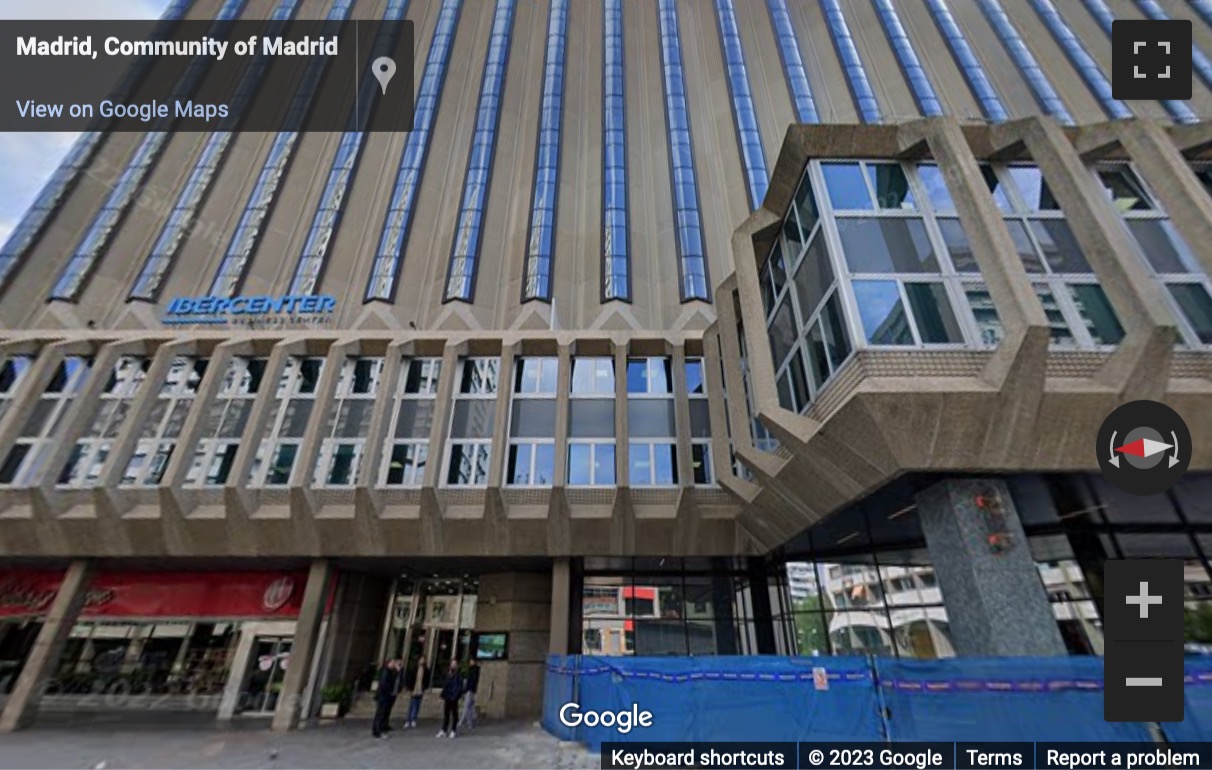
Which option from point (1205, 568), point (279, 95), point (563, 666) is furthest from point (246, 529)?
point (279, 95)

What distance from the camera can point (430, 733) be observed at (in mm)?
13594

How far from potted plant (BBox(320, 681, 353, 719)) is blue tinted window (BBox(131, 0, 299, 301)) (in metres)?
18.5

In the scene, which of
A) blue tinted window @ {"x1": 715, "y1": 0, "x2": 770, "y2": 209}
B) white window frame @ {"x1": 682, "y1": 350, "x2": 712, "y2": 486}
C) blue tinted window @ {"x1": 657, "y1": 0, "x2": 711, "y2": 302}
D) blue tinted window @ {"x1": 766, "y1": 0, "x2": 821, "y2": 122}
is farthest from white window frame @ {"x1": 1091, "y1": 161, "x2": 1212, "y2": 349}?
blue tinted window @ {"x1": 766, "y1": 0, "x2": 821, "y2": 122}

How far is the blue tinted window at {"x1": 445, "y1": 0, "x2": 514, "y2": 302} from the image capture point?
23.8m

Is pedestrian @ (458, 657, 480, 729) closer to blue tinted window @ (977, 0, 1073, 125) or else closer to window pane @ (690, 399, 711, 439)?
window pane @ (690, 399, 711, 439)

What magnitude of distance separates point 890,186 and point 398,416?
16.7 meters

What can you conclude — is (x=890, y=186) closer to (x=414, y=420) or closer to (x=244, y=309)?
(x=414, y=420)

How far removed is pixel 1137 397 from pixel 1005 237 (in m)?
3.33

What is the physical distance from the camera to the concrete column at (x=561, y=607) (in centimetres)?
1611

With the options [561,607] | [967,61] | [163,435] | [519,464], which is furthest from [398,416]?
[967,61]

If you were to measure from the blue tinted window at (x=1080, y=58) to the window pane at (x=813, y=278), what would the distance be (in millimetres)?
32384

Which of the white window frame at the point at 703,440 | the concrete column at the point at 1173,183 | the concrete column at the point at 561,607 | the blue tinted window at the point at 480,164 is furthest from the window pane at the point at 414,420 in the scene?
the concrete column at the point at 1173,183

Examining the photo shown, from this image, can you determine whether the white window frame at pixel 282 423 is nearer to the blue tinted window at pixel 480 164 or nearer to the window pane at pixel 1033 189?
the blue tinted window at pixel 480 164

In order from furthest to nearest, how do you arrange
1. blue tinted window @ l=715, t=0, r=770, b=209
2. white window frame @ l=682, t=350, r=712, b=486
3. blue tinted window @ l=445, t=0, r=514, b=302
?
blue tinted window @ l=715, t=0, r=770, b=209 → blue tinted window @ l=445, t=0, r=514, b=302 → white window frame @ l=682, t=350, r=712, b=486
